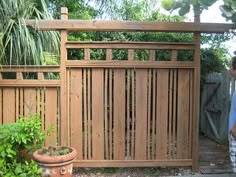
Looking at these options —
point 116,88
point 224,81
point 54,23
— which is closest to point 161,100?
point 116,88

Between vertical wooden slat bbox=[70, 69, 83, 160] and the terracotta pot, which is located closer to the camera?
the terracotta pot

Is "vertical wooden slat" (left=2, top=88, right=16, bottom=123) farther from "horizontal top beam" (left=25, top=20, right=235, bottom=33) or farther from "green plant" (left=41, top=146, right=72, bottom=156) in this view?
"horizontal top beam" (left=25, top=20, right=235, bottom=33)

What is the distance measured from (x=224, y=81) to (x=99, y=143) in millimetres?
3334

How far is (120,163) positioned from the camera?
4.41 metres

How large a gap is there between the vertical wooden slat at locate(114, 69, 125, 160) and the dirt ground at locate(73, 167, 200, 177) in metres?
0.30

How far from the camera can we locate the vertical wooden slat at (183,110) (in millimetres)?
4465

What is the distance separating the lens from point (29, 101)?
14.3 feet

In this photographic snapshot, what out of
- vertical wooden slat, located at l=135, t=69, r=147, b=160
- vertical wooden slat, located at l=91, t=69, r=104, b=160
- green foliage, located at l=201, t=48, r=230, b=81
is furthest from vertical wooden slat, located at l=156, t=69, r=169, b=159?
green foliage, located at l=201, t=48, r=230, b=81

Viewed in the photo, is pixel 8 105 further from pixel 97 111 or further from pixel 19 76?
pixel 97 111

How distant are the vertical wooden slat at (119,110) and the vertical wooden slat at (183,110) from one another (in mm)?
783

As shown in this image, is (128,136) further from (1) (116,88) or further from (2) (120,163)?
(1) (116,88)

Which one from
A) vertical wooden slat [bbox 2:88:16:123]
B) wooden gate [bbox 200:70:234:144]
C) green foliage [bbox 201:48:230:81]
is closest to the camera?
vertical wooden slat [bbox 2:88:16:123]

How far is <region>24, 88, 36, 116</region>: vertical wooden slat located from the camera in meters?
4.36

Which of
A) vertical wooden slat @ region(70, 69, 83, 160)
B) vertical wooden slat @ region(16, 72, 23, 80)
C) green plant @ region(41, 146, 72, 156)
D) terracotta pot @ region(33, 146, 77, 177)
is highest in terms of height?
vertical wooden slat @ region(16, 72, 23, 80)
